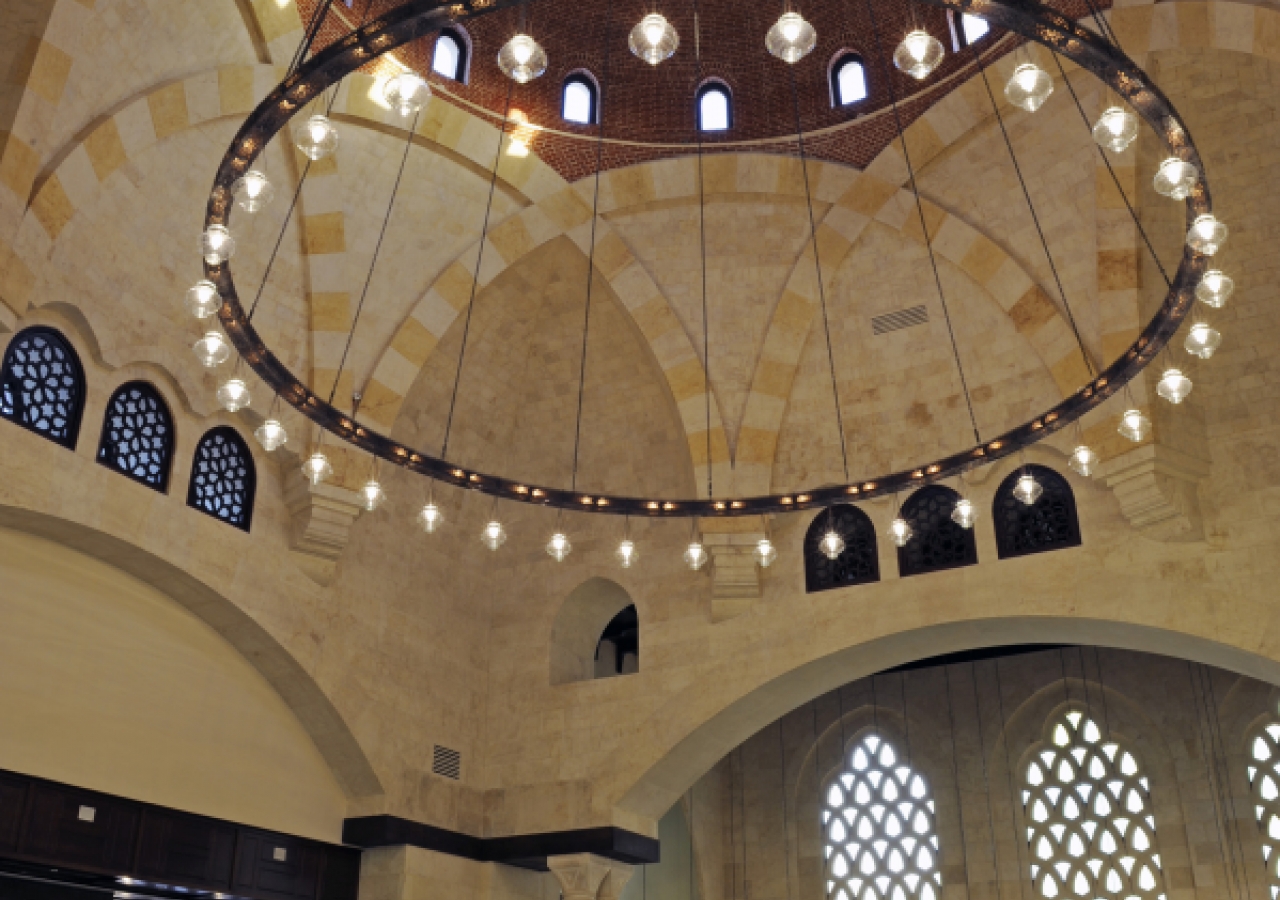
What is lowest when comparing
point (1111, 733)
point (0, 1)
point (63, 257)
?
point (1111, 733)

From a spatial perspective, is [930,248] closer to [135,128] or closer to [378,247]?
[378,247]

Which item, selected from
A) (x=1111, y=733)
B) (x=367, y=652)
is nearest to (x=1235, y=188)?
(x=1111, y=733)

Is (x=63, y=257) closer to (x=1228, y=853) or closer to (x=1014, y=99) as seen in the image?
(x=1014, y=99)

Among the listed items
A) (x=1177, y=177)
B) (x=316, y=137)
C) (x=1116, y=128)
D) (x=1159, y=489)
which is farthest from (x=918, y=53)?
(x=1159, y=489)

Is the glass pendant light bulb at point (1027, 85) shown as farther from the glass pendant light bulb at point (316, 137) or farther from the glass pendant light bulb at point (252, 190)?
the glass pendant light bulb at point (252, 190)

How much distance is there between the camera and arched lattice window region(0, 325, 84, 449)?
9.71 metres

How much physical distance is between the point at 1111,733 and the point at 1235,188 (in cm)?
674

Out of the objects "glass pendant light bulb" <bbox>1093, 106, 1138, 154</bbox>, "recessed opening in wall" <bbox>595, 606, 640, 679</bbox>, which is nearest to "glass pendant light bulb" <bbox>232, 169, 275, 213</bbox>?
"glass pendant light bulb" <bbox>1093, 106, 1138, 154</bbox>

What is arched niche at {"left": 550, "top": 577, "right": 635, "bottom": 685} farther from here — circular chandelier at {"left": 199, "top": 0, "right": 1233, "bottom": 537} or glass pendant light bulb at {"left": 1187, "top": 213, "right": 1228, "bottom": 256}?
glass pendant light bulb at {"left": 1187, "top": 213, "right": 1228, "bottom": 256}

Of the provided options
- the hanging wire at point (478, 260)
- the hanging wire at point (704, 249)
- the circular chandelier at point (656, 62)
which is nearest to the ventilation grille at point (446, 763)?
Result: the hanging wire at point (478, 260)

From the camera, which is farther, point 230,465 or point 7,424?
point 230,465

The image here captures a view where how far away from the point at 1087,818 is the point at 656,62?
41.1 feet

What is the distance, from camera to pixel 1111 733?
15117 mm

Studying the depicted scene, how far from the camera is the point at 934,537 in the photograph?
40.6 feet
